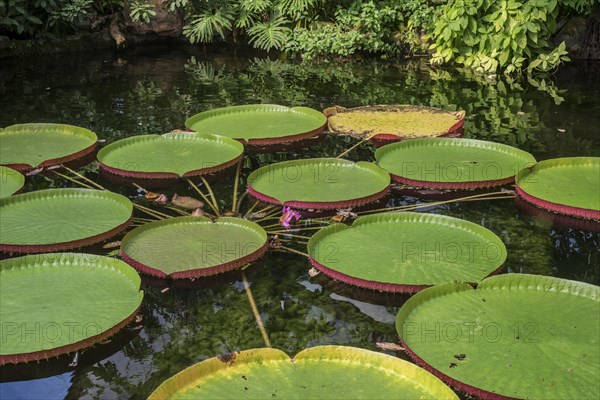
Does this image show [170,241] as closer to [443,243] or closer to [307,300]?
[307,300]

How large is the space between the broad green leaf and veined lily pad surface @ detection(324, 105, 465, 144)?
0.25 metres

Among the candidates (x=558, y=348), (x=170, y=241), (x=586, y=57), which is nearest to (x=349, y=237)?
(x=170, y=241)

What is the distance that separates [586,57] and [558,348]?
7582mm

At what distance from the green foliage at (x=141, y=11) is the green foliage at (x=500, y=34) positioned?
3.97 metres

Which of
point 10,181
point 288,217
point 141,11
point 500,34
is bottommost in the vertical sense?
point 10,181

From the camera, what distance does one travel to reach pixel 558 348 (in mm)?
3145

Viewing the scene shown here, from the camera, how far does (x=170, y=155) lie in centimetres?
554

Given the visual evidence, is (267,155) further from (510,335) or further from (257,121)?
(510,335)

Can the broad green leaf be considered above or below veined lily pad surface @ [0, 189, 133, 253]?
above

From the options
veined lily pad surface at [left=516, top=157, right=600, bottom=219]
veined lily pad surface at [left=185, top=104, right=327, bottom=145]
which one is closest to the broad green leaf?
veined lily pad surface at [left=185, top=104, right=327, bottom=145]

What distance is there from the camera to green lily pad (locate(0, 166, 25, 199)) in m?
4.91

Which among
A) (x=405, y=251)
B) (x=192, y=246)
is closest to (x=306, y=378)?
(x=405, y=251)

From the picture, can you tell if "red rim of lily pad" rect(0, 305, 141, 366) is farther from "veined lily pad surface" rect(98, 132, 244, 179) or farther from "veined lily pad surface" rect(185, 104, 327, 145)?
"veined lily pad surface" rect(185, 104, 327, 145)

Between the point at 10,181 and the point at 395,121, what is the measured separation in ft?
10.8
